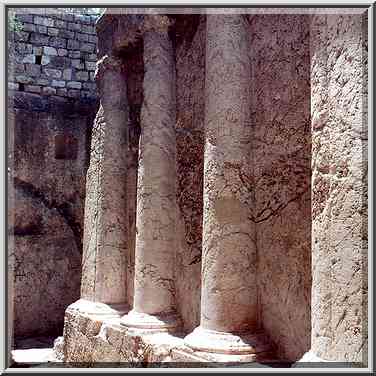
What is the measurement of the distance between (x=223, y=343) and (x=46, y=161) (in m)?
6.85

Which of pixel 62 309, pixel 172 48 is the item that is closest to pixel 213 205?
pixel 172 48

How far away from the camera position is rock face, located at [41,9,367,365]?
9.01ft

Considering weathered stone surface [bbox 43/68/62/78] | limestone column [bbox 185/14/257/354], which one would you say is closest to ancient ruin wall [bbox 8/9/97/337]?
weathered stone surface [bbox 43/68/62/78]

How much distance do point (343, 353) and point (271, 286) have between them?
4.27 ft

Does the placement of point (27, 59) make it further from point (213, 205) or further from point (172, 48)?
point (213, 205)

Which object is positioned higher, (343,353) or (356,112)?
(356,112)

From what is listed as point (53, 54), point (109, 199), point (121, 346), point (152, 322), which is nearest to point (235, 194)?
point (152, 322)

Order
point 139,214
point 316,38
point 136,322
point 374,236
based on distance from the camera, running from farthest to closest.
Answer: point 139,214, point 136,322, point 316,38, point 374,236

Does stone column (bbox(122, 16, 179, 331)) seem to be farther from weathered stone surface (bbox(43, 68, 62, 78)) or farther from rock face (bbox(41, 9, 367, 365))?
weathered stone surface (bbox(43, 68, 62, 78))

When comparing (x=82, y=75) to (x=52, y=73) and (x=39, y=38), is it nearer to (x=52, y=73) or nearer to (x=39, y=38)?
(x=52, y=73)

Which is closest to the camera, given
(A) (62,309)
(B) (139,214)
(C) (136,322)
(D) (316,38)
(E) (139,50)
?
(D) (316,38)

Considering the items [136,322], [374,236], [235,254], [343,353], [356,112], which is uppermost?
[356,112]

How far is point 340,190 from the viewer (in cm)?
273

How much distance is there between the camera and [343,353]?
2639 millimetres
